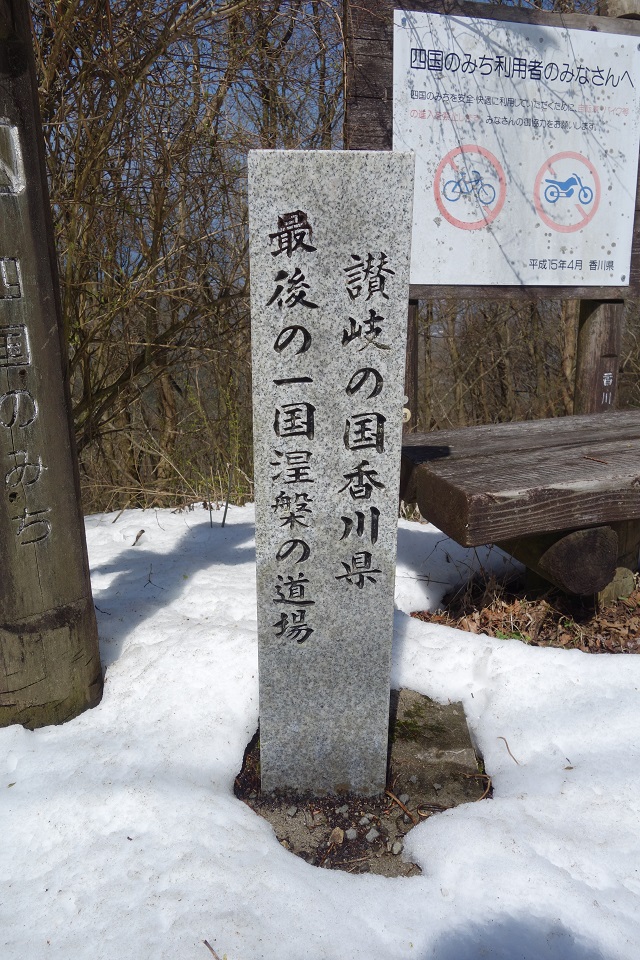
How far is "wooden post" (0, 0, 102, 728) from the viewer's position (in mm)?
1583

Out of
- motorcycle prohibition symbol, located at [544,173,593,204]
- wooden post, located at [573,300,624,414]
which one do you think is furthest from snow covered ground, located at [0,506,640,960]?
motorcycle prohibition symbol, located at [544,173,593,204]

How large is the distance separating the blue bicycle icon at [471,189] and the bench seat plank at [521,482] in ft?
4.12

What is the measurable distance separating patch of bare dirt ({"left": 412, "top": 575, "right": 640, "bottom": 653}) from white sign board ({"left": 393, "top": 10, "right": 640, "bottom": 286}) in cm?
155

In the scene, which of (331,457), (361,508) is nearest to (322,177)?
(331,457)

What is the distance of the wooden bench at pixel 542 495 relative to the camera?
1939 mm

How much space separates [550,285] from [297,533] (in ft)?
7.89

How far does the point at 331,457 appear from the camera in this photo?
1544 millimetres

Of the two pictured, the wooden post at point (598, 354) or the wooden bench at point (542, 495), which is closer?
the wooden bench at point (542, 495)

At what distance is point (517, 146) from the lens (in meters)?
3.09

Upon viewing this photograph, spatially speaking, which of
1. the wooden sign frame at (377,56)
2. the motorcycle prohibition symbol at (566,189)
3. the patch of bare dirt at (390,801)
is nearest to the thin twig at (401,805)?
the patch of bare dirt at (390,801)

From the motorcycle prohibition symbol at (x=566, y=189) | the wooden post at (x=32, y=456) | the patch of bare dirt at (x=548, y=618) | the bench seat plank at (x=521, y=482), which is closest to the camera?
the wooden post at (x=32, y=456)

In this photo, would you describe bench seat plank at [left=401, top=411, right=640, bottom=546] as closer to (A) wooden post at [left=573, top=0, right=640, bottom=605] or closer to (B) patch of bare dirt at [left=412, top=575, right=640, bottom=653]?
(B) patch of bare dirt at [left=412, top=575, right=640, bottom=653]

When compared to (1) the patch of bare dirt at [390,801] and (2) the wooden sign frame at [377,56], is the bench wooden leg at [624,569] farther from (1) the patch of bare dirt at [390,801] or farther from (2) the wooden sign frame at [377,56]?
(2) the wooden sign frame at [377,56]

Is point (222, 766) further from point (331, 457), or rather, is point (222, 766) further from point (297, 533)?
point (331, 457)
